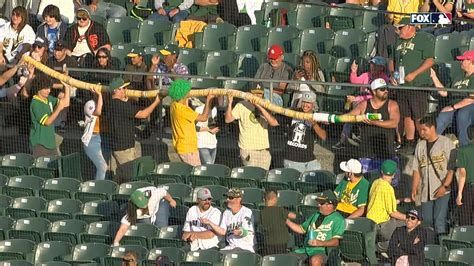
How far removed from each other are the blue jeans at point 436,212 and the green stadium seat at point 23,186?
4.78 metres

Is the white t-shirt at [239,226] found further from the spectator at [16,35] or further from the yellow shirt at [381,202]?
the spectator at [16,35]

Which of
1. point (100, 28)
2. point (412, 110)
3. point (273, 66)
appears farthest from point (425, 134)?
point (100, 28)

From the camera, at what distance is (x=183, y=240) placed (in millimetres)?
25516

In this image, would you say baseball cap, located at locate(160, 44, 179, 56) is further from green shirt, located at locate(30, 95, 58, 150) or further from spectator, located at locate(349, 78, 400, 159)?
spectator, located at locate(349, 78, 400, 159)

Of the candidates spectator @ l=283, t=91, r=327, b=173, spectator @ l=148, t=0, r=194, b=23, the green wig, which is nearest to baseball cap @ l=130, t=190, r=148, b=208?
the green wig

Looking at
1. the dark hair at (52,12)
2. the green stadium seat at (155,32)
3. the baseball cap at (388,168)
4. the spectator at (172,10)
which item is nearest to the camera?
the baseball cap at (388,168)

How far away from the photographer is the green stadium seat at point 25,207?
87.9ft

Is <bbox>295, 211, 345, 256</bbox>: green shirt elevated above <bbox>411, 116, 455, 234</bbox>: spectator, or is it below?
below

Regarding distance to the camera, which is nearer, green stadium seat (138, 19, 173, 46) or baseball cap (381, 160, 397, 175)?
baseball cap (381, 160, 397, 175)

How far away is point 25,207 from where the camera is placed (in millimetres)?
27062

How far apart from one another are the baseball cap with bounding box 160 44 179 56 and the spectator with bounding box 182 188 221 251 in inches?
132

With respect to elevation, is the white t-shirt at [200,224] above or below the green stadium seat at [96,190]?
below

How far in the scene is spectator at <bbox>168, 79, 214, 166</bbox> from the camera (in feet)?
88.8

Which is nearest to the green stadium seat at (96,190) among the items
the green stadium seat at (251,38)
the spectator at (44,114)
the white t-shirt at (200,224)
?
the spectator at (44,114)
